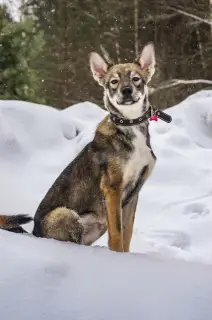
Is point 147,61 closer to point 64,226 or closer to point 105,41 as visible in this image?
point 64,226

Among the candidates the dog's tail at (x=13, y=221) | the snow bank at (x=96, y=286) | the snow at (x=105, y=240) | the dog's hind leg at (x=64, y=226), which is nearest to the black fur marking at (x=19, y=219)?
the dog's tail at (x=13, y=221)

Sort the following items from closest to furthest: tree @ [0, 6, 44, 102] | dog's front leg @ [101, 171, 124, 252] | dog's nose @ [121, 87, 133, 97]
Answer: dog's front leg @ [101, 171, 124, 252], dog's nose @ [121, 87, 133, 97], tree @ [0, 6, 44, 102]

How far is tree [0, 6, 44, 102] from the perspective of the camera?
8.77 m

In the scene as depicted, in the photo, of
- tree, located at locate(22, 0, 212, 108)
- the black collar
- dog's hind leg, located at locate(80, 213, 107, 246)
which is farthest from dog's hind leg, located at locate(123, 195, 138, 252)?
tree, located at locate(22, 0, 212, 108)

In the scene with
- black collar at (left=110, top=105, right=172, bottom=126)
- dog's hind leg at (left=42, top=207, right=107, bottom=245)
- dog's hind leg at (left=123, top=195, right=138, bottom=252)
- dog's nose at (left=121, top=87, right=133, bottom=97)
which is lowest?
dog's hind leg at (left=123, top=195, right=138, bottom=252)

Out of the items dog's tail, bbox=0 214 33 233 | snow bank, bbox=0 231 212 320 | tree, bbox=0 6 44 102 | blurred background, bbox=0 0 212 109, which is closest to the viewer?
snow bank, bbox=0 231 212 320

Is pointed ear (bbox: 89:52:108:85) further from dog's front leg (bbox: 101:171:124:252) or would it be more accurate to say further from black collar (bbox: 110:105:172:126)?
dog's front leg (bbox: 101:171:124:252)

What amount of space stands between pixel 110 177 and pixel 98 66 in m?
0.71

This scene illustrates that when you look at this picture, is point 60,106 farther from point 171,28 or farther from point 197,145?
point 197,145

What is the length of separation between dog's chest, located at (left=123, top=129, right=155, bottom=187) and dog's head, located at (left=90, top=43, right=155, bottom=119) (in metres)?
0.14

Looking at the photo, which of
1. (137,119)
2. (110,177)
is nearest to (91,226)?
(110,177)

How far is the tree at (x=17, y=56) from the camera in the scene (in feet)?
28.8

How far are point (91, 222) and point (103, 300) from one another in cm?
117

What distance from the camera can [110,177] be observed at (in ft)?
8.79
